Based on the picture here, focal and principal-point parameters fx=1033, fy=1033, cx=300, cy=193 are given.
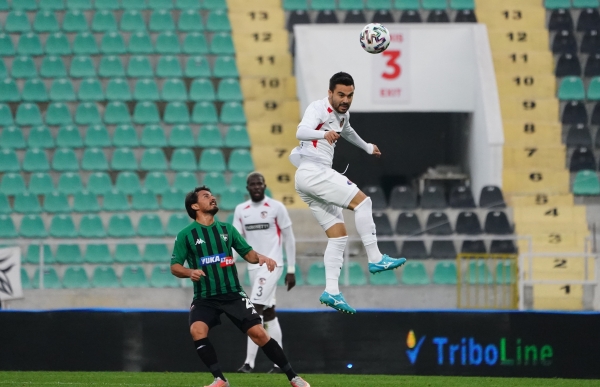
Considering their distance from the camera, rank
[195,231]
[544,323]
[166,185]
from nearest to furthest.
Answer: [195,231]
[544,323]
[166,185]

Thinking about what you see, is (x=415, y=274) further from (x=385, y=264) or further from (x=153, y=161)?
(x=385, y=264)

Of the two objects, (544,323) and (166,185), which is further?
(166,185)

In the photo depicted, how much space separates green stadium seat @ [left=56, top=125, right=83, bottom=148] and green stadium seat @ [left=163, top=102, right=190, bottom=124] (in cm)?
137

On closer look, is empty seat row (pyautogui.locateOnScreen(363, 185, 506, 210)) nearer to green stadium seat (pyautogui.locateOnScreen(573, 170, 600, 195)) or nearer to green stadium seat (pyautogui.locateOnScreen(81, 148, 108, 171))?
green stadium seat (pyautogui.locateOnScreen(573, 170, 600, 195))

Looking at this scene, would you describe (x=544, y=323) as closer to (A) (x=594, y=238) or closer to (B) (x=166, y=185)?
(A) (x=594, y=238)

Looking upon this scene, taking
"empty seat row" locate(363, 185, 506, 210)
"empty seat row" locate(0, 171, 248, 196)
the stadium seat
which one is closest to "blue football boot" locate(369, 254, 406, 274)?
the stadium seat

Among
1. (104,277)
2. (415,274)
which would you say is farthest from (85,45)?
(415,274)

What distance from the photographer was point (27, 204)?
14.9m

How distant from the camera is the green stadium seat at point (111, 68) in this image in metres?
16.8

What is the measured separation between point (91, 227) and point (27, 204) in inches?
45.9

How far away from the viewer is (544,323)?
32.6 feet

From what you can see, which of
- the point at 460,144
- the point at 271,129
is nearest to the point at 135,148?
the point at 271,129

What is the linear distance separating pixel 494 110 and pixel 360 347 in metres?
6.33

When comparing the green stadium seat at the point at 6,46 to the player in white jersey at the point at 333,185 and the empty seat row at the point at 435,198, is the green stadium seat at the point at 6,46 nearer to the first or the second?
the empty seat row at the point at 435,198
